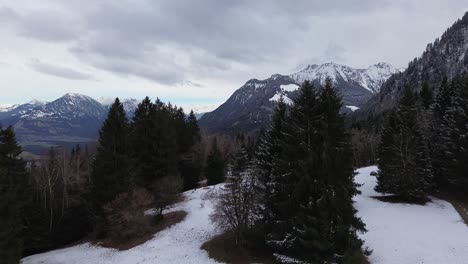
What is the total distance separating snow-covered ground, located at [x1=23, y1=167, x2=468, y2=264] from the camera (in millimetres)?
23078

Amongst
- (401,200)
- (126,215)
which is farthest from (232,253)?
(401,200)

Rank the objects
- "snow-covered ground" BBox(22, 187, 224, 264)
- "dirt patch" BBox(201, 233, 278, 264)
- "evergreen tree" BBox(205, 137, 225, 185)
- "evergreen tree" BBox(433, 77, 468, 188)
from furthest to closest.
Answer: "evergreen tree" BBox(205, 137, 225, 185) < "evergreen tree" BBox(433, 77, 468, 188) < "snow-covered ground" BBox(22, 187, 224, 264) < "dirt patch" BBox(201, 233, 278, 264)

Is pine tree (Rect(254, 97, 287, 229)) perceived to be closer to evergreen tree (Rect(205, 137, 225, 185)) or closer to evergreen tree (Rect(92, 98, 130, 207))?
evergreen tree (Rect(92, 98, 130, 207))

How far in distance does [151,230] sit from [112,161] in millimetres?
9138

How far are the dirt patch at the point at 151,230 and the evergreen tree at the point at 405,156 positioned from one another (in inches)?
950

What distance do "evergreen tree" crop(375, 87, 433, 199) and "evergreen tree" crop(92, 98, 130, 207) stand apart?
2987cm

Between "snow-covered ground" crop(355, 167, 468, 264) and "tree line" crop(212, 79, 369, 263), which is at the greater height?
"tree line" crop(212, 79, 369, 263)

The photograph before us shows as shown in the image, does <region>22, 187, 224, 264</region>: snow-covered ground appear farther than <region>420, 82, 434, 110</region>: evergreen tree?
No

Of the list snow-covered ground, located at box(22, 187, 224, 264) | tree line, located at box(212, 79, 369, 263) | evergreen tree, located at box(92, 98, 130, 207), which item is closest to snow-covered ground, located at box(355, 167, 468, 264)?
tree line, located at box(212, 79, 369, 263)

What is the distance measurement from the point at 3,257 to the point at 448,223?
3530cm

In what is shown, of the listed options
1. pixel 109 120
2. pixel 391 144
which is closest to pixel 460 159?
pixel 391 144

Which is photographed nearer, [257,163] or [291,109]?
[291,109]

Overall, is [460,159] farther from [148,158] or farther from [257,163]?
[148,158]

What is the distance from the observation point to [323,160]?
20.9m
